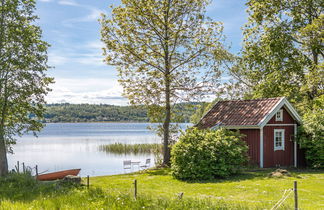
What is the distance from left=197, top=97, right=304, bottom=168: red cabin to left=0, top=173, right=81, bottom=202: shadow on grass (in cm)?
1055

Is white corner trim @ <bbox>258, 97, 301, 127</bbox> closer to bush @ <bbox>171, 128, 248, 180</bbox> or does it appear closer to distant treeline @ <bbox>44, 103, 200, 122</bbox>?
bush @ <bbox>171, 128, 248, 180</bbox>

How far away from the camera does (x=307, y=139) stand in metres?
20.8

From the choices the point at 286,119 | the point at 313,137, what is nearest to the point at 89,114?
the point at 286,119

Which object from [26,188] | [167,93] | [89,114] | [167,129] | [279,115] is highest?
[167,93]

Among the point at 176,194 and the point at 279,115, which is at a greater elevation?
→ the point at 279,115

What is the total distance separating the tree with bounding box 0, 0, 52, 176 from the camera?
1706cm

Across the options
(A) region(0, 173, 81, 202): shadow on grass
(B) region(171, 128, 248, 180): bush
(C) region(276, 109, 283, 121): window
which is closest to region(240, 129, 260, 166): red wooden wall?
(C) region(276, 109, 283, 121): window

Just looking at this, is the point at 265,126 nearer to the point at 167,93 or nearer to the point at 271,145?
the point at 271,145

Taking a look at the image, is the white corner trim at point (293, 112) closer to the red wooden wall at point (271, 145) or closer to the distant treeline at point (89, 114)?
the red wooden wall at point (271, 145)

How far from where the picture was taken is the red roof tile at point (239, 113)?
66.1 ft

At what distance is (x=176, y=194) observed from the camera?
11578mm

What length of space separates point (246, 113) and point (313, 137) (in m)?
4.01

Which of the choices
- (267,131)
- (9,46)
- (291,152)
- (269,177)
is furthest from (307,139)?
(9,46)

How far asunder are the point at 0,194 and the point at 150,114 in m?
12.2
